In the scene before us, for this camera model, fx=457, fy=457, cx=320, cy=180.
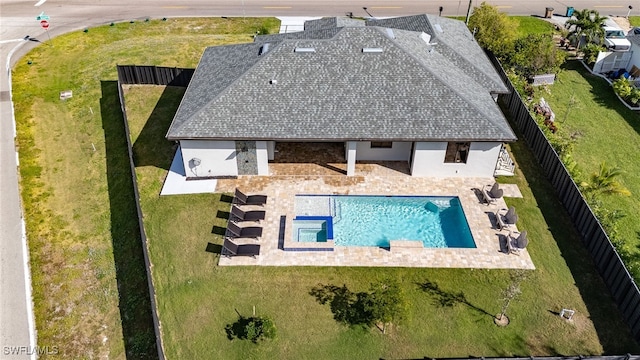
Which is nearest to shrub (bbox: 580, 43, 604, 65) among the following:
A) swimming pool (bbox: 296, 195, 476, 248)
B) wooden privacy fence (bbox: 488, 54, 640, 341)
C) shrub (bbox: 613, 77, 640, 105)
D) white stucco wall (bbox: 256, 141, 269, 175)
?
shrub (bbox: 613, 77, 640, 105)

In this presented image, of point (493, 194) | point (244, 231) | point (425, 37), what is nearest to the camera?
point (244, 231)

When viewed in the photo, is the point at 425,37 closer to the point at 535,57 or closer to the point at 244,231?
the point at 535,57

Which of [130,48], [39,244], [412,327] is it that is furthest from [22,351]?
[130,48]

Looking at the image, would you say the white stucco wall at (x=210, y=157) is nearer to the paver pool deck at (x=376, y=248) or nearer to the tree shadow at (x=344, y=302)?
the paver pool deck at (x=376, y=248)

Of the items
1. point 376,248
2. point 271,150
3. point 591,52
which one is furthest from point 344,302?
point 591,52

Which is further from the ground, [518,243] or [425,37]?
[425,37]

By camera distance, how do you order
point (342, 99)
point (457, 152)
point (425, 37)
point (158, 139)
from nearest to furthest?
1. point (342, 99)
2. point (457, 152)
3. point (158, 139)
4. point (425, 37)
